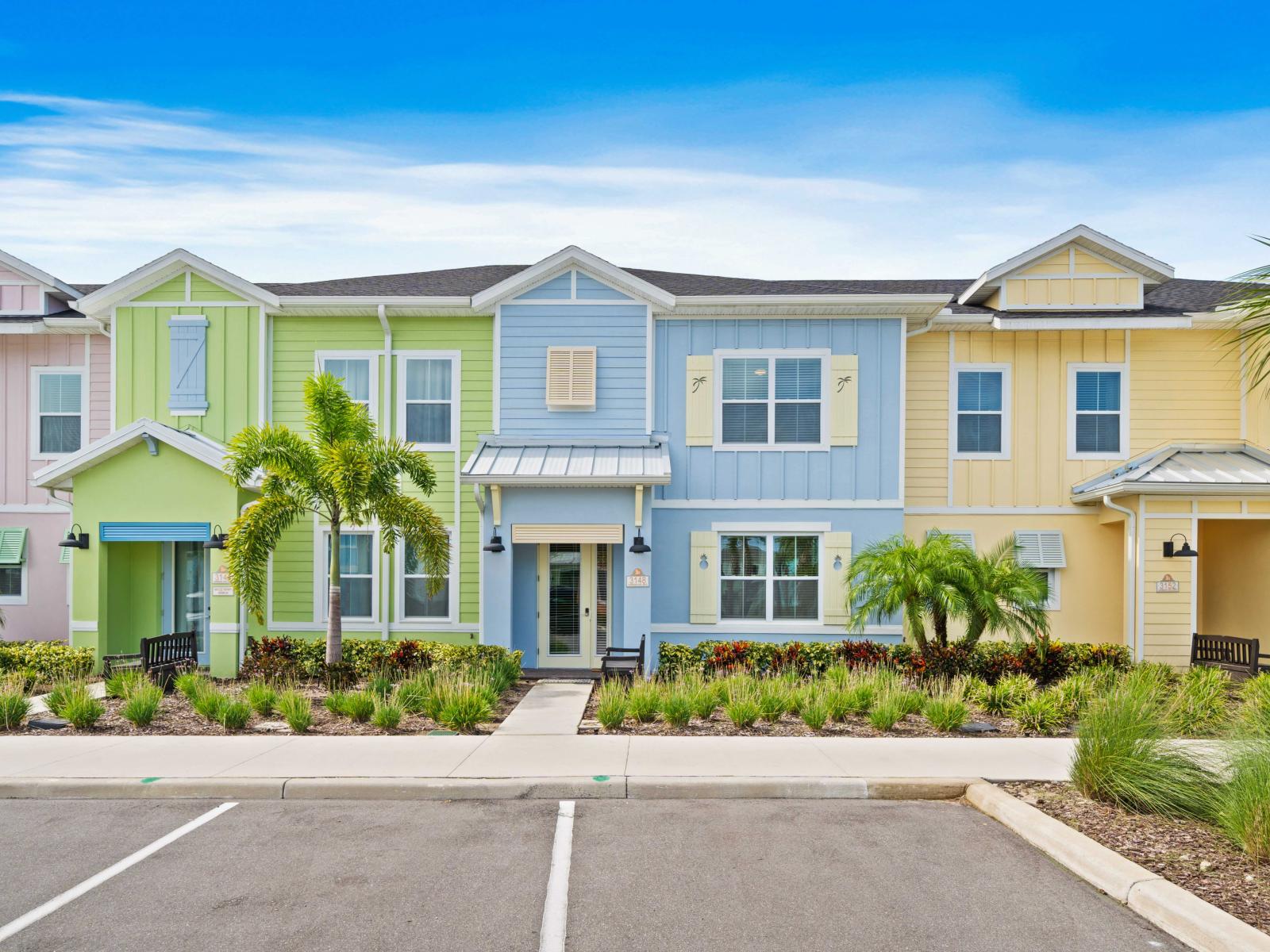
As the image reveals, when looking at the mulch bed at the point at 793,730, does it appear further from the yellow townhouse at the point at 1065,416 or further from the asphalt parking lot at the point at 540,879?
the yellow townhouse at the point at 1065,416

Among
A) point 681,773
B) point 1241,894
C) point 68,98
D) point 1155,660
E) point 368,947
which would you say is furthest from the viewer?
point 68,98

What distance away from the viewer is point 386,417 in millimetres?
15961

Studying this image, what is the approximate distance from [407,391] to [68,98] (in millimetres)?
7787

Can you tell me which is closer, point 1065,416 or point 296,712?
point 296,712

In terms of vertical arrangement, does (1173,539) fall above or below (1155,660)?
above

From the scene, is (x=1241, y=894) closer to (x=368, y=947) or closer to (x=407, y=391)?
(x=368, y=947)

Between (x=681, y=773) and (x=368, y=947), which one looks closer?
(x=368, y=947)

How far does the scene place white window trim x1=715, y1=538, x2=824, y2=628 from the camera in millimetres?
15242

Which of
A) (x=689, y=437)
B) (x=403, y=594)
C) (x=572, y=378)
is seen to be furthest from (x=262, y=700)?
(x=689, y=437)

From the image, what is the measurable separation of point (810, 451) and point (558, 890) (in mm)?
10603

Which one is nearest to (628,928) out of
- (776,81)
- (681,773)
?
(681,773)

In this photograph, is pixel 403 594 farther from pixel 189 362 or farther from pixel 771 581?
pixel 771 581

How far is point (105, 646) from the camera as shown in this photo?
14688 millimetres

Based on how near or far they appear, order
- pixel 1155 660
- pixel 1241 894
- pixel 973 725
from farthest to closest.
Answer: pixel 1155 660 → pixel 973 725 → pixel 1241 894
